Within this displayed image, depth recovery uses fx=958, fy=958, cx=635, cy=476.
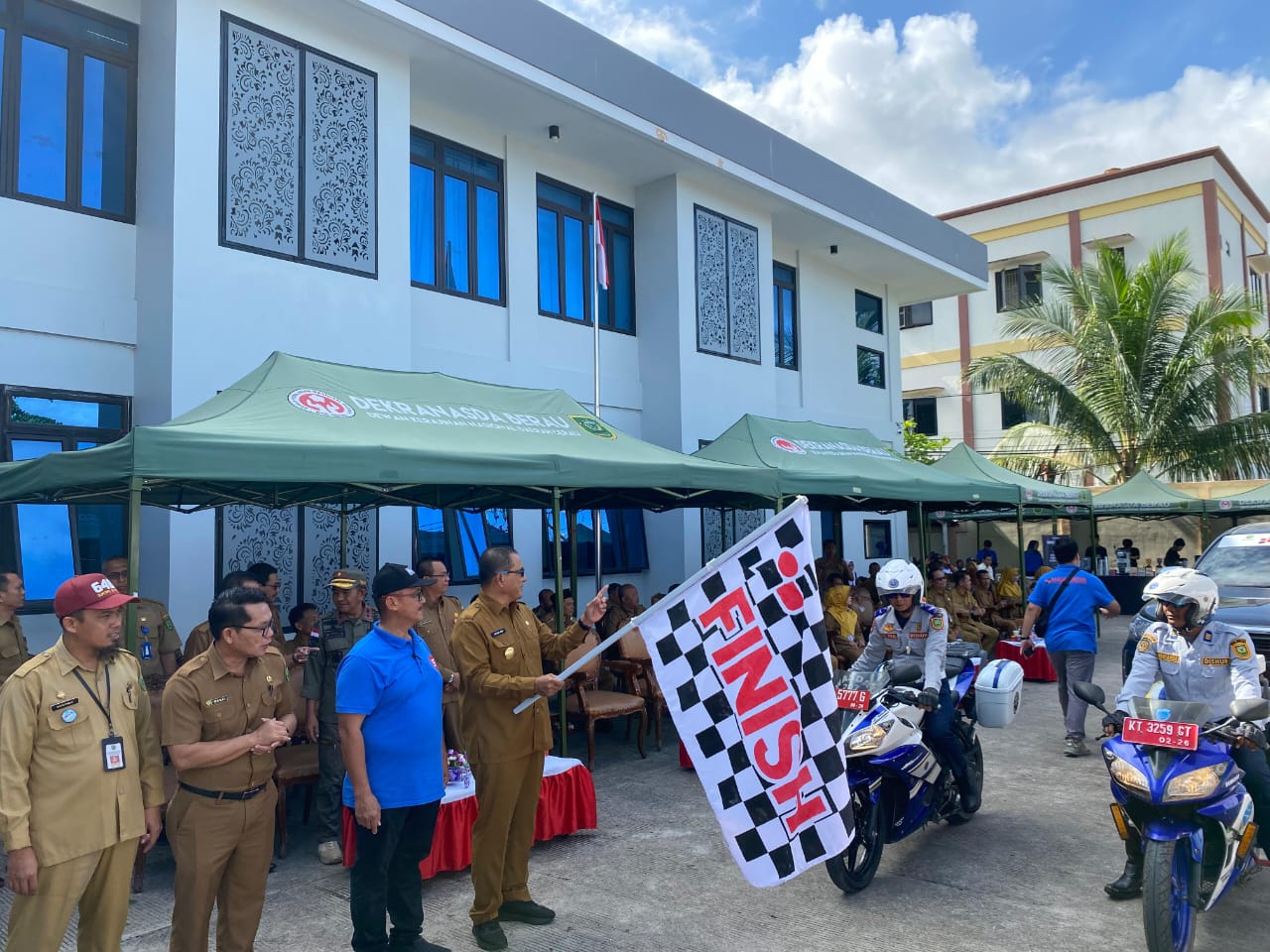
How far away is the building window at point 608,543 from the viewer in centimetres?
1238

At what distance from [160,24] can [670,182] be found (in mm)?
6885

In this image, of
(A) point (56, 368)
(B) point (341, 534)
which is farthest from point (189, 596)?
(A) point (56, 368)

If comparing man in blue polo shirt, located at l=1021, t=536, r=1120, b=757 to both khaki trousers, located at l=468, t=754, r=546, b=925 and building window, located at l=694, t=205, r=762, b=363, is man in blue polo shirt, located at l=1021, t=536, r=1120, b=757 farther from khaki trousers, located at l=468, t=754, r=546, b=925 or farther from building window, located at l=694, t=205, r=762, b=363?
building window, located at l=694, t=205, r=762, b=363

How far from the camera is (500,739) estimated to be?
14.4ft

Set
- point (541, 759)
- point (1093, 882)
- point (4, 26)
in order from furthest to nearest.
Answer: point (4, 26) < point (1093, 882) < point (541, 759)

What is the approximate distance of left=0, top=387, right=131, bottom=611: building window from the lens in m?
7.71

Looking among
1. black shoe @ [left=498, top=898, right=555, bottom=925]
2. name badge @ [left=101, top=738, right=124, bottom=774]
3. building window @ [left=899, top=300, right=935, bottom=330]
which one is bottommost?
black shoe @ [left=498, top=898, right=555, bottom=925]

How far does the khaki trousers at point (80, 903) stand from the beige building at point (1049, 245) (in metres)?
29.0

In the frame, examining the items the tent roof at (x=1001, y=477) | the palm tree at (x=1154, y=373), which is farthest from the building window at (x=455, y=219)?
the palm tree at (x=1154, y=373)

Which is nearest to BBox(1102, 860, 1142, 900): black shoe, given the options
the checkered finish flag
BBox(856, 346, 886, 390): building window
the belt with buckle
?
the checkered finish flag

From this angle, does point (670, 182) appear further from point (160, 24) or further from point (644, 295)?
point (160, 24)

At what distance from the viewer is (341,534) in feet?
29.8

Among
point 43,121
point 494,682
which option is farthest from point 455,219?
point 494,682

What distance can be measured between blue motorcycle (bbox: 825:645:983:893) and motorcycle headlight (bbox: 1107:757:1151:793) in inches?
41.8
